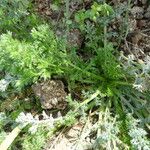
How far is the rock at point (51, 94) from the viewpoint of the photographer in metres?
2.98

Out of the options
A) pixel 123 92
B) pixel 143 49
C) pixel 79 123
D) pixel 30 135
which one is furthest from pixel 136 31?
pixel 30 135

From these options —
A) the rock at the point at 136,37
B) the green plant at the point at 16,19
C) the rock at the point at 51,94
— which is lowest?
the rock at the point at 51,94

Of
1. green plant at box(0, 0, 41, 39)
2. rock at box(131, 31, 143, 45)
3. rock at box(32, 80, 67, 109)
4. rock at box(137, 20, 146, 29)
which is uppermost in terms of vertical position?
green plant at box(0, 0, 41, 39)

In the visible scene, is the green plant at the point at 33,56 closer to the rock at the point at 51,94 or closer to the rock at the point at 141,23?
the rock at the point at 51,94

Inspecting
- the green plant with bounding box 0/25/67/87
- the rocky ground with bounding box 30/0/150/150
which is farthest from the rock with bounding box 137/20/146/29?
the green plant with bounding box 0/25/67/87

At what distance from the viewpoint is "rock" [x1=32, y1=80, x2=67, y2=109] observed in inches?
117

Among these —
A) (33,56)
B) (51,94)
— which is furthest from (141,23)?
(33,56)

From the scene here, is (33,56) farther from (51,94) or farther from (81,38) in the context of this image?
(81,38)

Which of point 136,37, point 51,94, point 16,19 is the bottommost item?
point 51,94

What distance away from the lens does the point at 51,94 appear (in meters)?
2.98

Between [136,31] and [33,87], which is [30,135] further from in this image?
[136,31]

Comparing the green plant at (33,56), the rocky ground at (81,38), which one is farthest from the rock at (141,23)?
the green plant at (33,56)

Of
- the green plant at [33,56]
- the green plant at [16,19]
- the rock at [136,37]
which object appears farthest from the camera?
the rock at [136,37]

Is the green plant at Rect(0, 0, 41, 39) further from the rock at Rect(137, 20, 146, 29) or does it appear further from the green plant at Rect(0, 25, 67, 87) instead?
the rock at Rect(137, 20, 146, 29)
